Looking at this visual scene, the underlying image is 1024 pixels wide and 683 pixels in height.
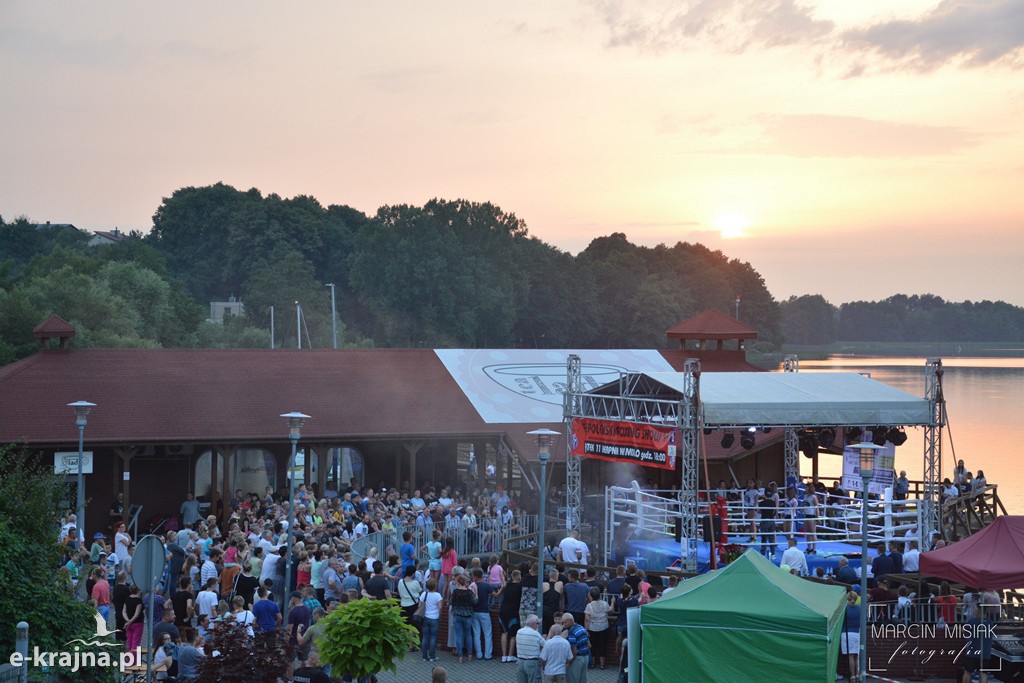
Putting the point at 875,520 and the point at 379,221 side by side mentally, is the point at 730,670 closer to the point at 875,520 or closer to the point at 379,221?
the point at 875,520

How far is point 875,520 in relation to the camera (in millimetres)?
24922

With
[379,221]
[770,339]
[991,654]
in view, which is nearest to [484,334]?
[379,221]

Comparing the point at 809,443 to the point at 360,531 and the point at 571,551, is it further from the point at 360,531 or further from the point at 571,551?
the point at 360,531

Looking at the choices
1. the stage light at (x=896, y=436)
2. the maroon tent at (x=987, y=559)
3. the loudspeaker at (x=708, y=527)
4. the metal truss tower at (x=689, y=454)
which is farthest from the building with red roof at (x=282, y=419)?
the maroon tent at (x=987, y=559)

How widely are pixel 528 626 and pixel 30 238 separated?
98.8 metres

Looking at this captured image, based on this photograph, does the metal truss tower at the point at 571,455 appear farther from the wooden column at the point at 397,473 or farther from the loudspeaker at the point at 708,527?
the wooden column at the point at 397,473

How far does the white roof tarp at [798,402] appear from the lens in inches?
854

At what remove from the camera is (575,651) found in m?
13.8

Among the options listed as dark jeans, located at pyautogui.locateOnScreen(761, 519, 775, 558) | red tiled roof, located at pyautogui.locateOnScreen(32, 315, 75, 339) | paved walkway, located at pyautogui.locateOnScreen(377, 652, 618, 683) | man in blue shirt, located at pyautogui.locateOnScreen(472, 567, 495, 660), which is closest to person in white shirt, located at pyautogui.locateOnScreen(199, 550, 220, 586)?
paved walkway, located at pyautogui.locateOnScreen(377, 652, 618, 683)

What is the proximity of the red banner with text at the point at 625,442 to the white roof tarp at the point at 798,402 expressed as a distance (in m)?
1.01

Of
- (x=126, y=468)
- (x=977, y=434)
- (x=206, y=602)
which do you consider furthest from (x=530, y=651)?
(x=977, y=434)

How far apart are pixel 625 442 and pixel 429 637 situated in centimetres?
781

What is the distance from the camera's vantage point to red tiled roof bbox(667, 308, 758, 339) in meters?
38.9

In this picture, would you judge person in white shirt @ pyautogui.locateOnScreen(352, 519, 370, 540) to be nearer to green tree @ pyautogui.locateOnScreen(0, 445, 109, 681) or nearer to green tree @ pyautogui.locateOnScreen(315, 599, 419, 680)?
green tree @ pyautogui.locateOnScreen(0, 445, 109, 681)
